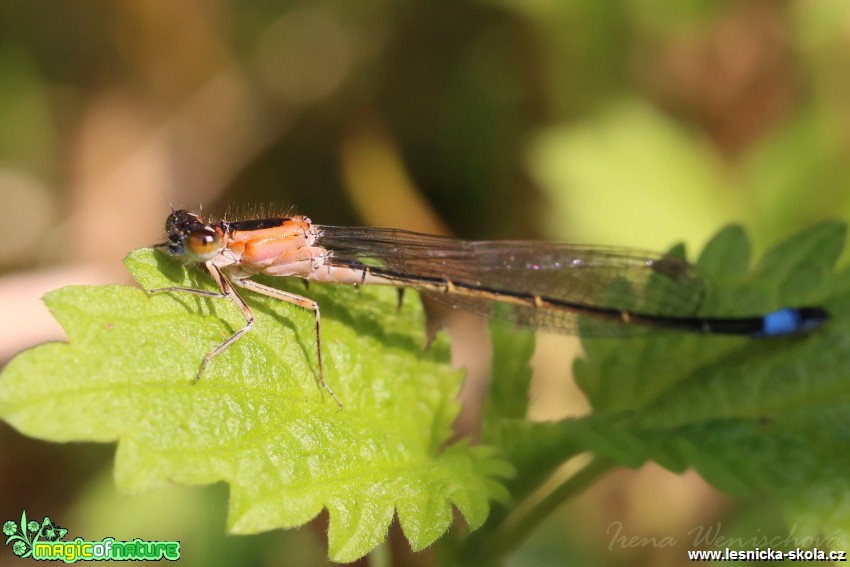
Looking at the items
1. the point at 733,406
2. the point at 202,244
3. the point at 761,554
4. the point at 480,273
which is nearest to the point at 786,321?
the point at 733,406

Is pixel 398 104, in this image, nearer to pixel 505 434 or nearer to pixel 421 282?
pixel 421 282

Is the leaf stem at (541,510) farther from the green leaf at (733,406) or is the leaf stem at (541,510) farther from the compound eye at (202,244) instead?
the compound eye at (202,244)

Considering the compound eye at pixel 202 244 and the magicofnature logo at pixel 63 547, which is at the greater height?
the compound eye at pixel 202 244

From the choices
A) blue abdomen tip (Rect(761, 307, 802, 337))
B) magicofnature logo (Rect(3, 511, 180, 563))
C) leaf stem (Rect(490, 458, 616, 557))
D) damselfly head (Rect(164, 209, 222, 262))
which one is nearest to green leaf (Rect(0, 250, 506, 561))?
damselfly head (Rect(164, 209, 222, 262))

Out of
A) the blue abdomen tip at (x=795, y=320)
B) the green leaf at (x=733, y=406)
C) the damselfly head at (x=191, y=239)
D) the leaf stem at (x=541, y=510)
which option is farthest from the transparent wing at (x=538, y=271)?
the leaf stem at (x=541, y=510)

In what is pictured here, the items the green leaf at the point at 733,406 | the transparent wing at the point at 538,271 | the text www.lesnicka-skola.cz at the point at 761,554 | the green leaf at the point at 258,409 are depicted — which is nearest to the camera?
the green leaf at the point at 258,409

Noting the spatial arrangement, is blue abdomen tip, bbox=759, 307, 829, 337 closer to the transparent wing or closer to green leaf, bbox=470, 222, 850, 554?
green leaf, bbox=470, 222, 850, 554

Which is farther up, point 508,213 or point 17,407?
point 508,213

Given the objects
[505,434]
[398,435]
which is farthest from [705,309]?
[398,435]
